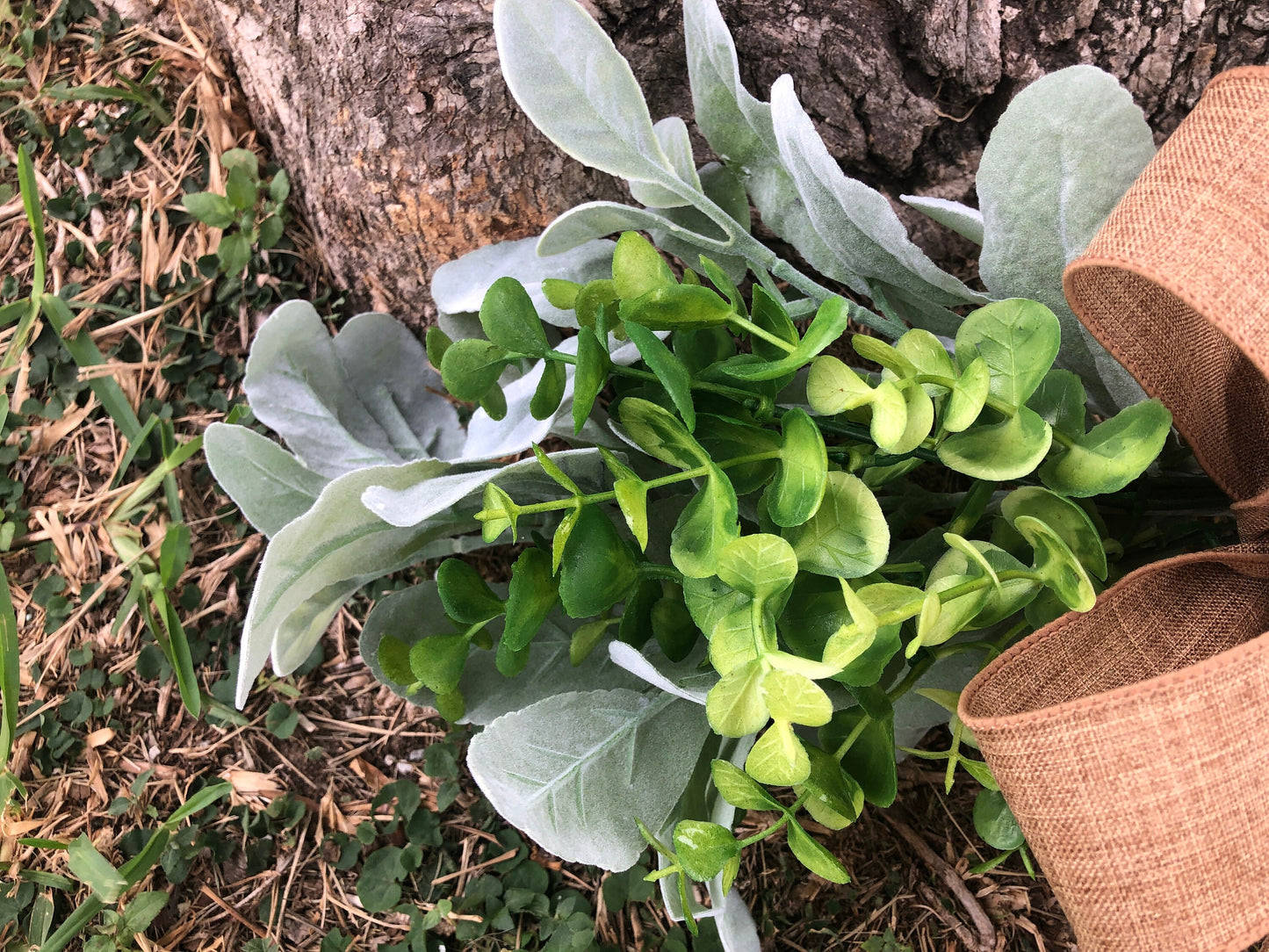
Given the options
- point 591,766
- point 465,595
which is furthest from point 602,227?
point 591,766

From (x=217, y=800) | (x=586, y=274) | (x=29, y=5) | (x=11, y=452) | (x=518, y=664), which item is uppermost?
(x=29, y=5)

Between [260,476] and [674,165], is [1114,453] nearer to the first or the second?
[674,165]

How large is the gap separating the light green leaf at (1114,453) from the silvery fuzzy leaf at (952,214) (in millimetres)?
173

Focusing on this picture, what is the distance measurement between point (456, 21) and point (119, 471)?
612mm

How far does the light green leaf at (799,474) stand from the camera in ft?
1.53

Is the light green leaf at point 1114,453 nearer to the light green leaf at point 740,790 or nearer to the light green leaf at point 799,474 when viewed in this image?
the light green leaf at point 799,474

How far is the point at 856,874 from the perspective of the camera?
88 cm

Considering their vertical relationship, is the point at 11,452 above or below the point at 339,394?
below

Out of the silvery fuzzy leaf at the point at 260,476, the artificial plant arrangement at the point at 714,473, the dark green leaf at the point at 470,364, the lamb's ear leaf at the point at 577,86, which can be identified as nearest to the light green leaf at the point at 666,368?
the artificial plant arrangement at the point at 714,473

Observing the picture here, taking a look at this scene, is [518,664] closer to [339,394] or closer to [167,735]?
[339,394]

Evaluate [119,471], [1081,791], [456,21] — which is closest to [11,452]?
[119,471]

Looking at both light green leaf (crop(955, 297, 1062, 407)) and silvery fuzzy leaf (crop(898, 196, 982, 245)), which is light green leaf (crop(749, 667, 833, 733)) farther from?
silvery fuzzy leaf (crop(898, 196, 982, 245))

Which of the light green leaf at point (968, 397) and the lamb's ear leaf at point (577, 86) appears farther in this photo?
the lamb's ear leaf at point (577, 86)

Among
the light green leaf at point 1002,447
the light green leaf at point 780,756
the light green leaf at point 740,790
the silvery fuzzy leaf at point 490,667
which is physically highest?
the light green leaf at point 1002,447
